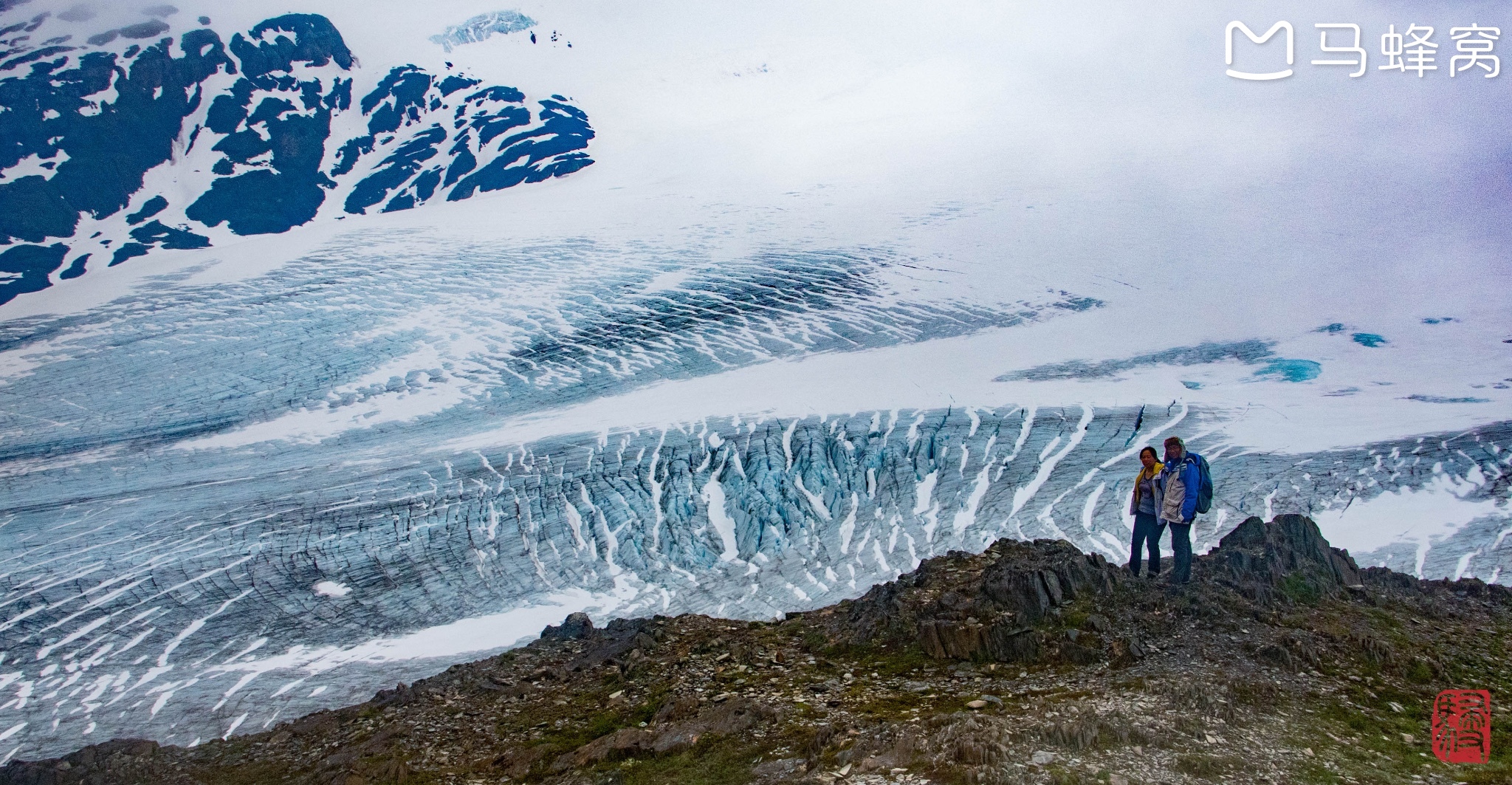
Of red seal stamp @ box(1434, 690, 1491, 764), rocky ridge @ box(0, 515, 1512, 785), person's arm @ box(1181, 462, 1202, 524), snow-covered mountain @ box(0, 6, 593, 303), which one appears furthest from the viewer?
snow-covered mountain @ box(0, 6, 593, 303)

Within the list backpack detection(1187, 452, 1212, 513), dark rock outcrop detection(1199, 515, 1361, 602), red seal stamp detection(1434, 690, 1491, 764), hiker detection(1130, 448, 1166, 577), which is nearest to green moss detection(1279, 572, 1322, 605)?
dark rock outcrop detection(1199, 515, 1361, 602)

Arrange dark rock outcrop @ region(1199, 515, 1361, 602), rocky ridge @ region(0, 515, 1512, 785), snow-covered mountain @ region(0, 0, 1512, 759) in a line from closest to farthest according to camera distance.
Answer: rocky ridge @ region(0, 515, 1512, 785) < dark rock outcrop @ region(1199, 515, 1361, 602) < snow-covered mountain @ region(0, 0, 1512, 759)

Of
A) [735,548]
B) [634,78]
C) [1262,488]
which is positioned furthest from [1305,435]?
[634,78]

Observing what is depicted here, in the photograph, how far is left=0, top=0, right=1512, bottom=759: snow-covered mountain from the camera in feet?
46.5

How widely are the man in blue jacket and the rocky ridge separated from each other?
18.4 inches

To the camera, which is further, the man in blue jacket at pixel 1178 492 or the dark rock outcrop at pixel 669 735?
the man in blue jacket at pixel 1178 492

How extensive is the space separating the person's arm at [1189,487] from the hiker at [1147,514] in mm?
225

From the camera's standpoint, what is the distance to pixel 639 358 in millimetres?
23438

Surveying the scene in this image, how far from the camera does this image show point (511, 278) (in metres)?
29.3

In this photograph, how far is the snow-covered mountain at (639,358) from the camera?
14.2 m

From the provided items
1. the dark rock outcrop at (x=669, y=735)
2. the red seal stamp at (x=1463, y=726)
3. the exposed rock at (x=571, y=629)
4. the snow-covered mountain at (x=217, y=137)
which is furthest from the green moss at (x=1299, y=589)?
the snow-covered mountain at (x=217, y=137)

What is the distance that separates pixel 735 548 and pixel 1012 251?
644 inches

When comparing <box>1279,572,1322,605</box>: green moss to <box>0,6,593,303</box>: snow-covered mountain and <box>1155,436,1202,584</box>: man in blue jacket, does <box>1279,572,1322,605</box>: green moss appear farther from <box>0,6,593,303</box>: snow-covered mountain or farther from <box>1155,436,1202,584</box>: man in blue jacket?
<box>0,6,593,303</box>: snow-covered mountain

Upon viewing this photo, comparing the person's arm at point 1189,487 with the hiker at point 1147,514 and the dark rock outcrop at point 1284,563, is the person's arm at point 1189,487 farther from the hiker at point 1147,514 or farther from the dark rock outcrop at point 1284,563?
the dark rock outcrop at point 1284,563
